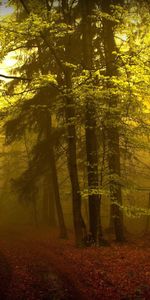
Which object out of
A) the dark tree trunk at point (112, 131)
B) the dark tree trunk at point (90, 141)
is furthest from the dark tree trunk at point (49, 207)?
the dark tree trunk at point (90, 141)

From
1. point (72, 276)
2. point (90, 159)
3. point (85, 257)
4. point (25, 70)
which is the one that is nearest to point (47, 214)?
point (25, 70)

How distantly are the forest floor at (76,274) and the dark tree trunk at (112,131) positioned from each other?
2.12m

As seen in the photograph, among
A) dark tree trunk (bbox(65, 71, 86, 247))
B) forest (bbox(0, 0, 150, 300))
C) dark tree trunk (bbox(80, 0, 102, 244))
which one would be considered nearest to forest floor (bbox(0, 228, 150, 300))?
forest (bbox(0, 0, 150, 300))

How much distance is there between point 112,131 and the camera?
653 inches

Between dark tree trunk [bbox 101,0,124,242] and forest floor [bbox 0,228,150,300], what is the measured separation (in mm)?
2123

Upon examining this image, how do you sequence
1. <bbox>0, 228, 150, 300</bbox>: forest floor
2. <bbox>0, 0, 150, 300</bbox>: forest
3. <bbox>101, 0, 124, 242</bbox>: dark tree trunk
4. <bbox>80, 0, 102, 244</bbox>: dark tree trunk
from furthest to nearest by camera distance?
<bbox>80, 0, 102, 244</bbox>: dark tree trunk < <bbox>101, 0, 124, 242</bbox>: dark tree trunk < <bbox>0, 0, 150, 300</bbox>: forest < <bbox>0, 228, 150, 300</bbox>: forest floor

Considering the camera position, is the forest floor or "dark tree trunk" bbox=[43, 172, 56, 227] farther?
"dark tree trunk" bbox=[43, 172, 56, 227]

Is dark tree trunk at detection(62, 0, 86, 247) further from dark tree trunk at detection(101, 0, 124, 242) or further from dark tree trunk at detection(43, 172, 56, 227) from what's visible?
dark tree trunk at detection(43, 172, 56, 227)

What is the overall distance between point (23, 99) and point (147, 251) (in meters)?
10.3

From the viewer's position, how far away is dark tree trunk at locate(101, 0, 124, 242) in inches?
619

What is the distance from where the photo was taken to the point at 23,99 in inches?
826

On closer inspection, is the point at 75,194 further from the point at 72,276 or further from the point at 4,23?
the point at 4,23

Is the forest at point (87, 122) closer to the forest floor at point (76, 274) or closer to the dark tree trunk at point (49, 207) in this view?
the forest floor at point (76, 274)

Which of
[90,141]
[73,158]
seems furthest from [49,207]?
[73,158]
